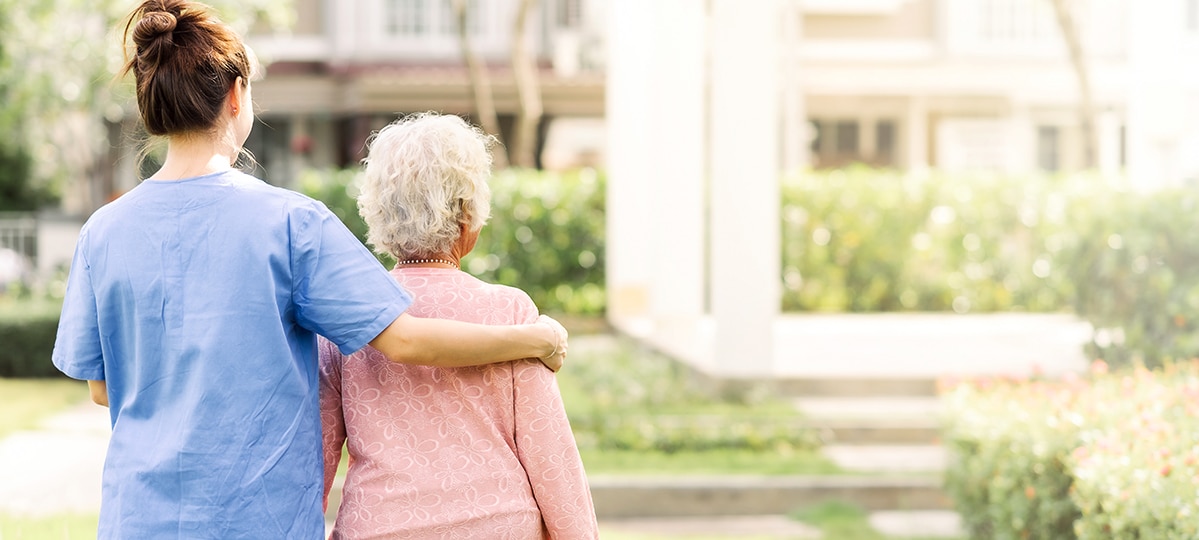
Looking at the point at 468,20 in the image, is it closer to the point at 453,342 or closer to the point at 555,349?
the point at 555,349

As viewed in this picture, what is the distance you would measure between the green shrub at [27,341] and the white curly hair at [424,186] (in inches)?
402

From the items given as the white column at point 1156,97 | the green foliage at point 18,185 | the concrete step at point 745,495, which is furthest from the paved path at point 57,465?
the green foliage at point 18,185

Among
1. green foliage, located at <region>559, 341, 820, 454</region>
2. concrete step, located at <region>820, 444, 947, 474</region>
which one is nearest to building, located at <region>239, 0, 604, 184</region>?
green foliage, located at <region>559, 341, 820, 454</region>

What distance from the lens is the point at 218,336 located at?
2.51m

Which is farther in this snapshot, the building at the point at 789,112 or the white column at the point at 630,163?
the white column at the point at 630,163

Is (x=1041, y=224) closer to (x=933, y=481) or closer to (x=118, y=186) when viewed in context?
(x=933, y=481)

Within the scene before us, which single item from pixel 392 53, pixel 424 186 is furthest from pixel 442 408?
pixel 392 53

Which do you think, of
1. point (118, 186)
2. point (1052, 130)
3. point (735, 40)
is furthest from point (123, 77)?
point (1052, 130)

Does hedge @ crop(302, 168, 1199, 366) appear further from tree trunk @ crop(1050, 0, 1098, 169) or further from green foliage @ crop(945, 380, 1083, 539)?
green foliage @ crop(945, 380, 1083, 539)

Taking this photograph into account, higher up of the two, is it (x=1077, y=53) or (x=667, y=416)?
(x=1077, y=53)

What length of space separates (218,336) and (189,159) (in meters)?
0.36

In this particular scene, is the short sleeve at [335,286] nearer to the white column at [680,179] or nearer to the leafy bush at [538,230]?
the white column at [680,179]

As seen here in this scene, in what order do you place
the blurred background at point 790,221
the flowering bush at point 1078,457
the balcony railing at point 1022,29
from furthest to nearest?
1. the balcony railing at point 1022,29
2. the blurred background at point 790,221
3. the flowering bush at point 1078,457

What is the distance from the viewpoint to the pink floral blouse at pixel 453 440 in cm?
271
